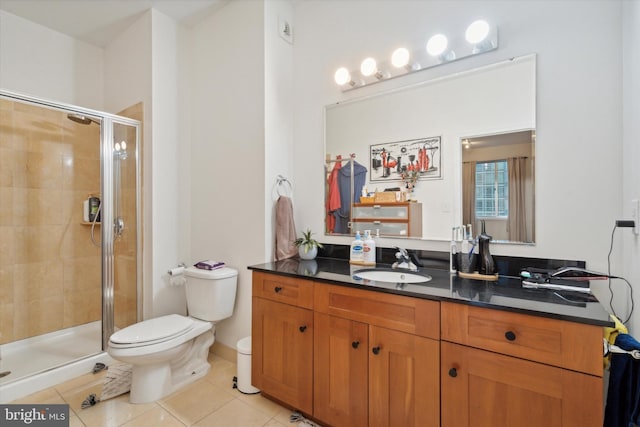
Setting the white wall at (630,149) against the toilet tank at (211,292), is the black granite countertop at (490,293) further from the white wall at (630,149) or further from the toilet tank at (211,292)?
the toilet tank at (211,292)

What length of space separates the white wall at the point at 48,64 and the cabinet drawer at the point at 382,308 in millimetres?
2928

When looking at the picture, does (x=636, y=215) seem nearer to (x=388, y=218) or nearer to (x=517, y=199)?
(x=517, y=199)

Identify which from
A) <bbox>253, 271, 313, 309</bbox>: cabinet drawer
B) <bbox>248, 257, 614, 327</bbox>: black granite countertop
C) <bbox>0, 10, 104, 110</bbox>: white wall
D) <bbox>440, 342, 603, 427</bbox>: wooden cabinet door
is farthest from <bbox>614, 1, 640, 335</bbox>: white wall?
<bbox>0, 10, 104, 110</bbox>: white wall

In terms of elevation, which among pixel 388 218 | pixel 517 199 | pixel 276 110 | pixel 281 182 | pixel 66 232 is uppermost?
pixel 276 110

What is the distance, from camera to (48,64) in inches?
101

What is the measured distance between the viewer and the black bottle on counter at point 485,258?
144 centimetres

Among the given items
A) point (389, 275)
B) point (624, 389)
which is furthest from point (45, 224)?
point (624, 389)

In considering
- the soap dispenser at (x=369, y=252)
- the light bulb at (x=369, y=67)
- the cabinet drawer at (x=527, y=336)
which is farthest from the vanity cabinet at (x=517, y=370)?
the light bulb at (x=369, y=67)

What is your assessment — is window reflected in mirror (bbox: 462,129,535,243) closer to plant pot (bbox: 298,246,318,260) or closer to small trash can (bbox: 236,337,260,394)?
plant pot (bbox: 298,246,318,260)

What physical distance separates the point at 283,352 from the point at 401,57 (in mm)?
1826

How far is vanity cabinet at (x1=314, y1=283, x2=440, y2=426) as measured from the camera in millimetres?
1183

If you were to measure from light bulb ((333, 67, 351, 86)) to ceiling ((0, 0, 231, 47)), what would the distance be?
1.10m

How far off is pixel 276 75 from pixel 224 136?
0.61m

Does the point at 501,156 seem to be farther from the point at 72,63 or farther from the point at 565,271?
the point at 72,63
